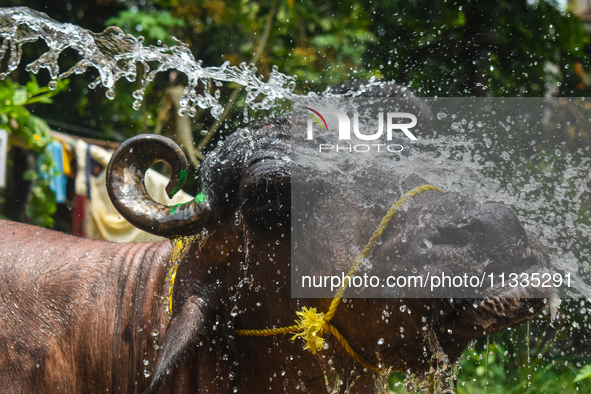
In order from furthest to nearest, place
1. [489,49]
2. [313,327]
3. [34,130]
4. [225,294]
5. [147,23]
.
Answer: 1. [147,23]
2. [489,49]
3. [34,130]
4. [225,294]
5. [313,327]

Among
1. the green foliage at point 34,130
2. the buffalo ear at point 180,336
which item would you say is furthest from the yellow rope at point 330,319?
the green foliage at point 34,130

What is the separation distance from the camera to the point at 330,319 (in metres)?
2.16

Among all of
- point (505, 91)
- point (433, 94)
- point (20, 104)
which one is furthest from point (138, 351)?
point (505, 91)

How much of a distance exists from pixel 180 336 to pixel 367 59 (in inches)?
236

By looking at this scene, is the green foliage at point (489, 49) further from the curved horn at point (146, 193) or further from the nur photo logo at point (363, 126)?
the curved horn at point (146, 193)

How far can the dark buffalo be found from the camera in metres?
2.04

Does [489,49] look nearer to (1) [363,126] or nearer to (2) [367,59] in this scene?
(2) [367,59]

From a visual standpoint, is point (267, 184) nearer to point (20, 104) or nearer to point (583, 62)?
point (20, 104)

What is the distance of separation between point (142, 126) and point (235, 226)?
614 cm

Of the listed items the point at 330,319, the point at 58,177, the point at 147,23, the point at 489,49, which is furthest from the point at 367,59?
the point at 330,319

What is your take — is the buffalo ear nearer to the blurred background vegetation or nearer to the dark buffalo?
the dark buffalo

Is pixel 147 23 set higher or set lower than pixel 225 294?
higher

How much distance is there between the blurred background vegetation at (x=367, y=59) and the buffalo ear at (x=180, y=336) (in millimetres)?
3168

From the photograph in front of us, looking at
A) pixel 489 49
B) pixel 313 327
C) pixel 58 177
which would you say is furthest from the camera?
pixel 489 49
